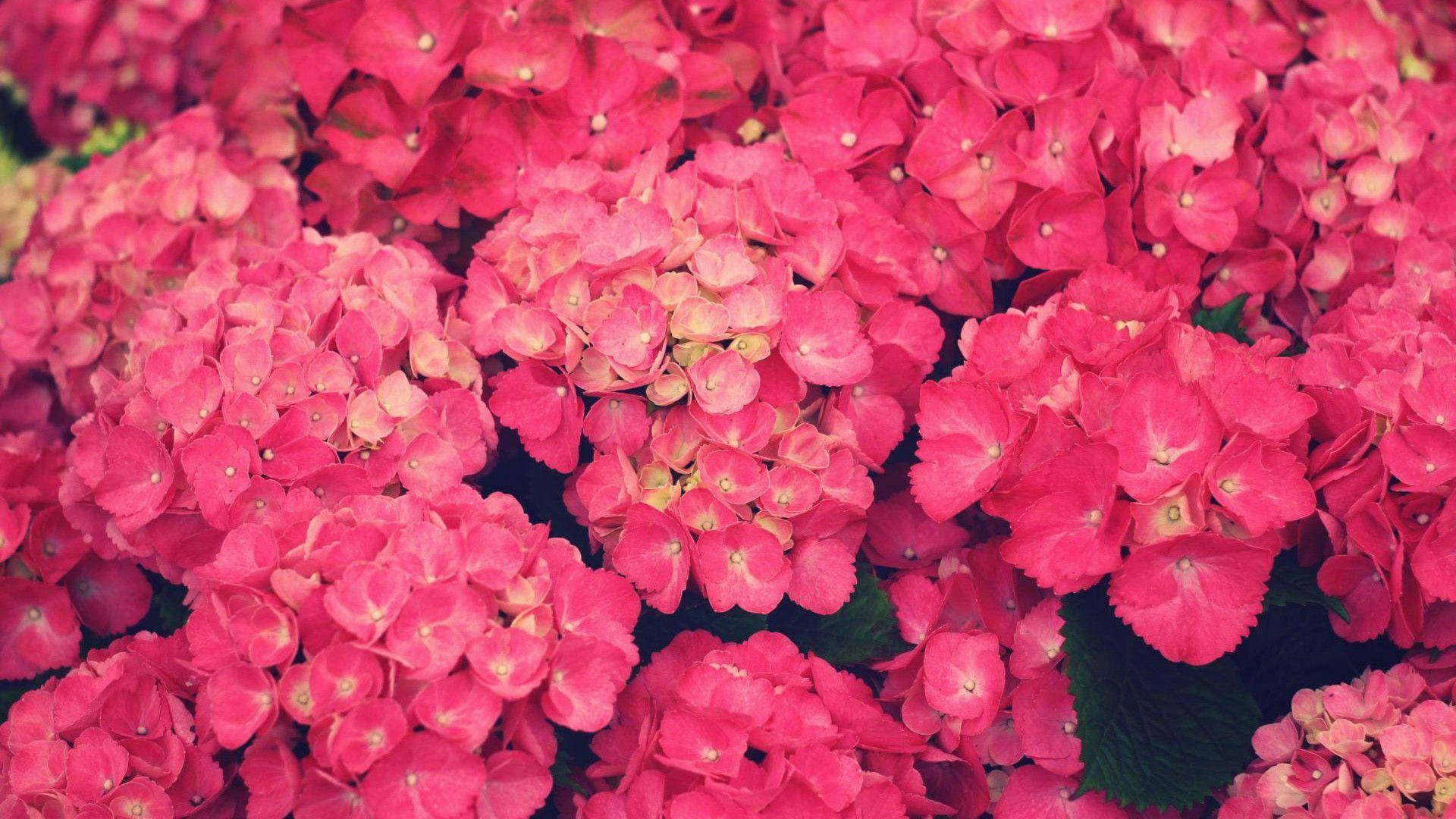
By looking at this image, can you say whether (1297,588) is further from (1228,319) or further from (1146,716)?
(1228,319)

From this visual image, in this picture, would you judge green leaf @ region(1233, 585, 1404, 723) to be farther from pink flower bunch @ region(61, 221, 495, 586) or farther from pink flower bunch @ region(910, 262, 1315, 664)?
pink flower bunch @ region(61, 221, 495, 586)

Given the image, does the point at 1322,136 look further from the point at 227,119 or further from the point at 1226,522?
the point at 227,119

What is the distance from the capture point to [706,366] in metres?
1.32

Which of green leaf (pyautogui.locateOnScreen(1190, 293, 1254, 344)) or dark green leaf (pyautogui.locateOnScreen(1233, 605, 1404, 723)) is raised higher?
green leaf (pyautogui.locateOnScreen(1190, 293, 1254, 344))

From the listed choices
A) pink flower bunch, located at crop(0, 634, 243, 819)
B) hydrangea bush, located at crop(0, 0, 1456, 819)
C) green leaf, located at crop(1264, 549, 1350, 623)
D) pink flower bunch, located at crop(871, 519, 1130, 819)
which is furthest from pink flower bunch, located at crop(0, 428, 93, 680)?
green leaf, located at crop(1264, 549, 1350, 623)

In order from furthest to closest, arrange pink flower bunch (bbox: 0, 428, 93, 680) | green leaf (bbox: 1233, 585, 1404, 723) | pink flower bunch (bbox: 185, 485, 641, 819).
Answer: pink flower bunch (bbox: 0, 428, 93, 680)
green leaf (bbox: 1233, 585, 1404, 723)
pink flower bunch (bbox: 185, 485, 641, 819)

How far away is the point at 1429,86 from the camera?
1850mm

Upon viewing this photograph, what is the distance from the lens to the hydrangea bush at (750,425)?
1195mm

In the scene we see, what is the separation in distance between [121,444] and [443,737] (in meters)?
0.59

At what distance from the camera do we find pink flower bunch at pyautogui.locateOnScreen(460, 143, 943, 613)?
133 cm

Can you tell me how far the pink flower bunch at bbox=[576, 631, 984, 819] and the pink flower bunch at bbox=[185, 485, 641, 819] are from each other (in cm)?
9

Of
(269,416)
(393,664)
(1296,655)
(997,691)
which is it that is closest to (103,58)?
(269,416)

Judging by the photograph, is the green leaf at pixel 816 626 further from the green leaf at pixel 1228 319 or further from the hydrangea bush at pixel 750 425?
the green leaf at pixel 1228 319

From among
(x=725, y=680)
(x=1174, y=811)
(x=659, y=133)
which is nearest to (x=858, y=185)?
(x=659, y=133)
